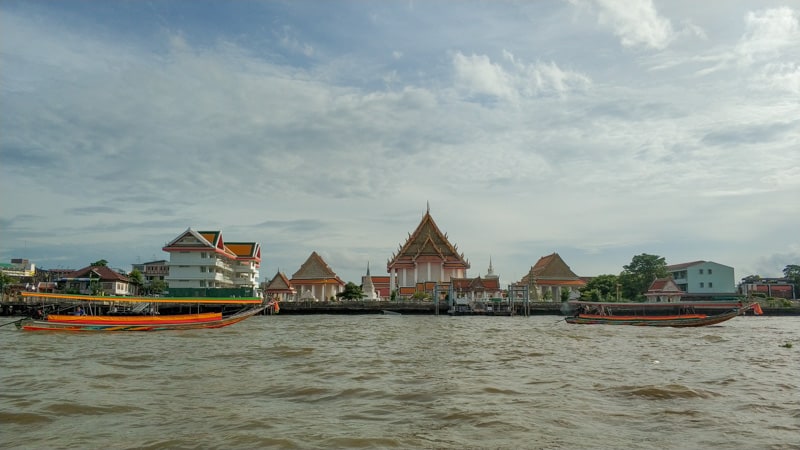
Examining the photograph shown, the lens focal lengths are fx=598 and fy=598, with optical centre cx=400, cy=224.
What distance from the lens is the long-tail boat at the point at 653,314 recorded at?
3556 cm

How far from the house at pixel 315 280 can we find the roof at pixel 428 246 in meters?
7.76

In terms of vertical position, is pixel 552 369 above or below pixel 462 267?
below

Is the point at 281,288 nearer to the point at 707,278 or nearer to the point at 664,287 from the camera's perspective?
the point at 664,287

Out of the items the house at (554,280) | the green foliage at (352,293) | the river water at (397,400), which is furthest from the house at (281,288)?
the river water at (397,400)

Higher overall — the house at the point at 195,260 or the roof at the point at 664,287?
the house at the point at 195,260

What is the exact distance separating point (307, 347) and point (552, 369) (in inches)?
329

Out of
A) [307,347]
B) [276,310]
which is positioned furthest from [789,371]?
[276,310]

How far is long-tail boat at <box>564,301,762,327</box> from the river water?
64.1 feet

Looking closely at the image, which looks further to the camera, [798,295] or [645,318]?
[798,295]

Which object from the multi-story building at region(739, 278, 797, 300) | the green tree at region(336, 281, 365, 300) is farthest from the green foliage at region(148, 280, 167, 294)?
the multi-story building at region(739, 278, 797, 300)

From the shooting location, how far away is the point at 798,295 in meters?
74.8

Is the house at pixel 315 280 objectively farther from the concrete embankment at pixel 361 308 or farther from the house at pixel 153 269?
the house at pixel 153 269

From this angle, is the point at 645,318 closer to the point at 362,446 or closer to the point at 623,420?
the point at 623,420

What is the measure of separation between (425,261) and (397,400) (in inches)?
2378
